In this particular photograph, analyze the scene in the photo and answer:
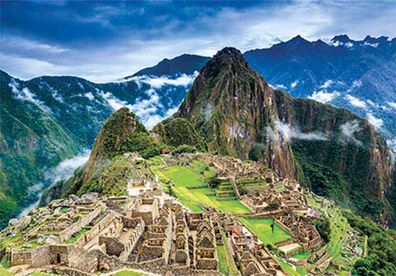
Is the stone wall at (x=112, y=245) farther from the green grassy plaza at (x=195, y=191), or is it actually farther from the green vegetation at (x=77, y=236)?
the green grassy plaza at (x=195, y=191)

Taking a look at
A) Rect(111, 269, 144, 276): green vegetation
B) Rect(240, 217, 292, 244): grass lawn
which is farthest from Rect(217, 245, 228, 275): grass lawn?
Rect(240, 217, 292, 244): grass lawn

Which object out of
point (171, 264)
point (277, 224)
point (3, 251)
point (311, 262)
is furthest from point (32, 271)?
point (277, 224)

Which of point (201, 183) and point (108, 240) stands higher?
point (108, 240)

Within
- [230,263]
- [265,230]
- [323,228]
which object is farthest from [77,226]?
[323,228]

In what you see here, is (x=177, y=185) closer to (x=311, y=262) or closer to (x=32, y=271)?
(x=311, y=262)

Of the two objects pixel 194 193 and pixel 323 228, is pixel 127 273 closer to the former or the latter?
pixel 323 228

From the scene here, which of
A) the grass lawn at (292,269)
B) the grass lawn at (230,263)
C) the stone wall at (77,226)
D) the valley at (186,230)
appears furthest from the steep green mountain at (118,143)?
the stone wall at (77,226)
